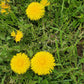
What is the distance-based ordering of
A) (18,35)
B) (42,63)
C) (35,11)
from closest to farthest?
1. (42,63)
2. (35,11)
3. (18,35)

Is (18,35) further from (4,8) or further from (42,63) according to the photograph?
(42,63)

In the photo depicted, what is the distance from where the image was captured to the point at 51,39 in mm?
2521

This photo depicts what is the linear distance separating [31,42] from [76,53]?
0.87 metres

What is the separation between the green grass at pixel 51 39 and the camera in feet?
7.60

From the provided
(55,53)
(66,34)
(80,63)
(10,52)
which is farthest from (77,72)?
(10,52)

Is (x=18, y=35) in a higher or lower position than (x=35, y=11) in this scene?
lower

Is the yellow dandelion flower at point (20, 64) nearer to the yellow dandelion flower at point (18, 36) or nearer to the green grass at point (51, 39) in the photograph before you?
the green grass at point (51, 39)

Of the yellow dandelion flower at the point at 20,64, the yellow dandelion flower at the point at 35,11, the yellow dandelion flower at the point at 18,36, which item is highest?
the yellow dandelion flower at the point at 35,11

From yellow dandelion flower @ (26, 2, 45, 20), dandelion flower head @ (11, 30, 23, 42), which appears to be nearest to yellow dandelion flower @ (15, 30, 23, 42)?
dandelion flower head @ (11, 30, 23, 42)

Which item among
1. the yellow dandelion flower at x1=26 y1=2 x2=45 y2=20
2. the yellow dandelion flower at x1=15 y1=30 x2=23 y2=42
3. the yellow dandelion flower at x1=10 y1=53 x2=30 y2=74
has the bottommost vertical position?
the yellow dandelion flower at x1=10 y1=53 x2=30 y2=74

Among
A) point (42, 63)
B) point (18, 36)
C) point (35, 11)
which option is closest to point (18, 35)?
point (18, 36)

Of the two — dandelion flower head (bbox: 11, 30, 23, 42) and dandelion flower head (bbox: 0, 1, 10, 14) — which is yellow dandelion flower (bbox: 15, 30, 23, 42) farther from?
dandelion flower head (bbox: 0, 1, 10, 14)

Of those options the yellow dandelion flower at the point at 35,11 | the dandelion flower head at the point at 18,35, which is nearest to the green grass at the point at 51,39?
the dandelion flower head at the point at 18,35

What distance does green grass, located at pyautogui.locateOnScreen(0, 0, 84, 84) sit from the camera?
7.60 feet
